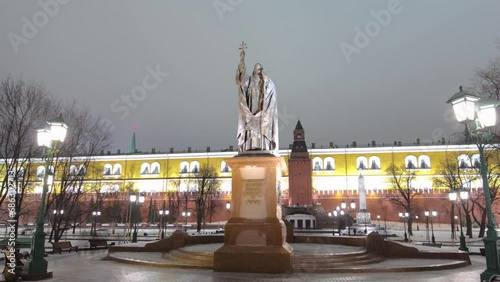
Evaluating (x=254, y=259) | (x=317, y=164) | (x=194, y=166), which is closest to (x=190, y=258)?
(x=254, y=259)

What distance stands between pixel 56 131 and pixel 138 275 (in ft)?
15.9

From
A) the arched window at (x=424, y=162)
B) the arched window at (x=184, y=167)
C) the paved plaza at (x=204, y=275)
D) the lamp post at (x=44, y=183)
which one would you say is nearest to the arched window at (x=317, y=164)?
the arched window at (x=424, y=162)

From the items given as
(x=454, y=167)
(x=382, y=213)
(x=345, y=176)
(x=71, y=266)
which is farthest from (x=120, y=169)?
(x=71, y=266)

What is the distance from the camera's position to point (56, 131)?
36.4ft

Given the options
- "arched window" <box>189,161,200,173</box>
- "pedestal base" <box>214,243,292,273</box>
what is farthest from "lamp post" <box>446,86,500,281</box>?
"arched window" <box>189,161,200,173</box>

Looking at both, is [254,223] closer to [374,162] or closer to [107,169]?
[374,162]

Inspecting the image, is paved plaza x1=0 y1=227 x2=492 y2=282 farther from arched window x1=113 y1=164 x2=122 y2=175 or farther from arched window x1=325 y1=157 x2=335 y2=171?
arched window x1=113 y1=164 x2=122 y2=175

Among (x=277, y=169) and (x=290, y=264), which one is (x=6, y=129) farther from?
(x=290, y=264)

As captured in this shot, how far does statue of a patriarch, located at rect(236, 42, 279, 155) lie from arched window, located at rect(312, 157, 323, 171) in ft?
226

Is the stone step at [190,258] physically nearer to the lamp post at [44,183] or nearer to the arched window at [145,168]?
the lamp post at [44,183]

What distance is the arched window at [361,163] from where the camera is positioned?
77688 millimetres

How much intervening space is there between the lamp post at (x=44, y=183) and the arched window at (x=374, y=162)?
73.1m

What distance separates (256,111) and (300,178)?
61.7 meters

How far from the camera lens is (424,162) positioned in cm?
7638
